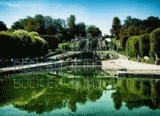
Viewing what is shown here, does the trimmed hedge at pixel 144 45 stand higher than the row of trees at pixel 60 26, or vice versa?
the row of trees at pixel 60 26

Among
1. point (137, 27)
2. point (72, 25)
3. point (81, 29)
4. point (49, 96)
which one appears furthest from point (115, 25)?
point (49, 96)

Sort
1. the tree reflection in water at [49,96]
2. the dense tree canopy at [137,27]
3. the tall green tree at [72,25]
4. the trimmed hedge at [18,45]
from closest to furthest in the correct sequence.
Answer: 1. the tree reflection in water at [49,96]
2. the trimmed hedge at [18,45]
3. the dense tree canopy at [137,27]
4. the tall green tree at [72,25]

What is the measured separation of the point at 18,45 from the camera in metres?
23.8

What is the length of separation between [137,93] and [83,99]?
2.80 meters

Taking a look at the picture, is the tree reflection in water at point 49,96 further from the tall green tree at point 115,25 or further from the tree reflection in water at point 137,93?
the tall green tree at point 115,25

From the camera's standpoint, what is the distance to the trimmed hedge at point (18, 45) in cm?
2189

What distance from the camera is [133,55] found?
2838 cm

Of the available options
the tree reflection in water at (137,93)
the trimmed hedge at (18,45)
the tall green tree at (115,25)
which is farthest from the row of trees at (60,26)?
the tree reflection in water at (137,93)

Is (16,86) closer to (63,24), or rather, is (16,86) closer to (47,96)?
(47,96)

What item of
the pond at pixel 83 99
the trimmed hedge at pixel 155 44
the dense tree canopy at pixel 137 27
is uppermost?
the dense tree canopy at pixel 137 27

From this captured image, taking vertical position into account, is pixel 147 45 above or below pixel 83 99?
above

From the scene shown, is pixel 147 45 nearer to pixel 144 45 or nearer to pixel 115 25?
pixel 144 45

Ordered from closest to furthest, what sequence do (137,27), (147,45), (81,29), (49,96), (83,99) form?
(83,99), (49,96), (147,45), (137,27), (81,29)

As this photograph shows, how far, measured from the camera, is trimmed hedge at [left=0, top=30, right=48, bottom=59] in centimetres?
2189
